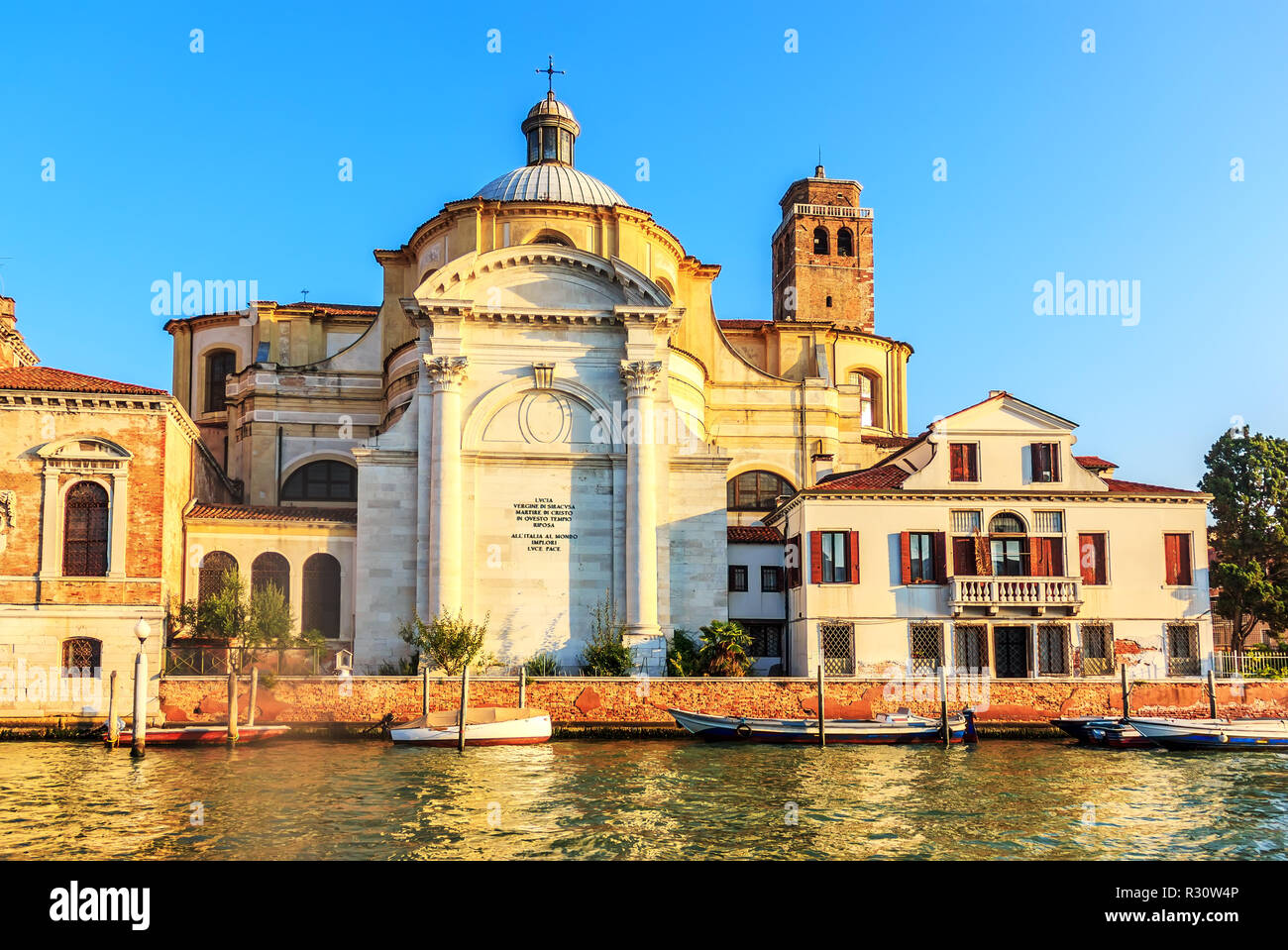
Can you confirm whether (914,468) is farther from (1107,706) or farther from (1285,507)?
(1285,507)

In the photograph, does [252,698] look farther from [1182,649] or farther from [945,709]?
[1182,649]

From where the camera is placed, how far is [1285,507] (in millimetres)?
41844

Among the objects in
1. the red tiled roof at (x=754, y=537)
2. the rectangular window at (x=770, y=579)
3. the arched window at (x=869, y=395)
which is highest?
the arched window at (x=869, y=395)

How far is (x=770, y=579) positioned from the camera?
36188mm

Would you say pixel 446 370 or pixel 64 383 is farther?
pixel 446 370

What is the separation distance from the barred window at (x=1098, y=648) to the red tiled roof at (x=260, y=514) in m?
20.8

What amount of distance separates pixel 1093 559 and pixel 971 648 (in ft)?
13.8

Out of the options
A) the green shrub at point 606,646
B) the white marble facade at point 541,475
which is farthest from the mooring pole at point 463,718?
the white marble facade at point 541,475

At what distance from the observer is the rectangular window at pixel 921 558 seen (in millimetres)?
32969

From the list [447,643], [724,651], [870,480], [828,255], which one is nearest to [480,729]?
[447,643]

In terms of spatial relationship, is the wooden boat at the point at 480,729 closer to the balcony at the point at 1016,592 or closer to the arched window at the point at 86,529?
the arched window at the point at 86,529

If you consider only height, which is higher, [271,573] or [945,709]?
[271,573]

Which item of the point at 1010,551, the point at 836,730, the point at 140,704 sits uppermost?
the point at 1010,551

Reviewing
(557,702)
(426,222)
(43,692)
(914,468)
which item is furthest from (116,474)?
(914,468)
